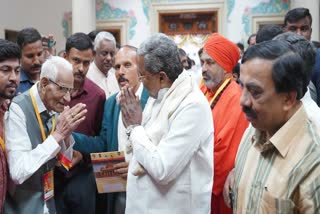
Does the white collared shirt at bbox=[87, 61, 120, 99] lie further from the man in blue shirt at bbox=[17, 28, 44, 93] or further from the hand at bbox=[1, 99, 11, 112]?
the hand at bbox=[1, 99, 11, 112]

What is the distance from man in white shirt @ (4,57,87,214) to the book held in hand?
18 cm

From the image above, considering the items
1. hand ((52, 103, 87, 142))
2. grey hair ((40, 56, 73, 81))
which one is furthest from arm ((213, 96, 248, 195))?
grey hair ((40, 56, 73, 81))

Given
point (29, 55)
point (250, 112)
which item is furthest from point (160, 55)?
point (29, 55)

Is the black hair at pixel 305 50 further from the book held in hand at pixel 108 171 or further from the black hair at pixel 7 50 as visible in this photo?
the black hair at pixel 7 50

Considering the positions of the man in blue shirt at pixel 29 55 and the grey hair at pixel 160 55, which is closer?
the grey hair at pixel 160 55

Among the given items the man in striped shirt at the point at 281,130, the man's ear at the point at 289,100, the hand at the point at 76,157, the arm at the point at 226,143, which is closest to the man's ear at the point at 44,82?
the hand at the point at 76,157

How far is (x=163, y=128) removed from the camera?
1.82 metres

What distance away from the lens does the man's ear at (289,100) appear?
122 cm

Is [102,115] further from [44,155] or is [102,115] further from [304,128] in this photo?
[304,128]

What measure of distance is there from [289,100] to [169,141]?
25.1 inches

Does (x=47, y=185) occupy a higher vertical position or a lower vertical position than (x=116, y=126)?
lower

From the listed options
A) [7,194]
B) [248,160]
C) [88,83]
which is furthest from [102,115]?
[248,160]

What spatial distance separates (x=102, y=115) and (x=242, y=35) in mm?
6052

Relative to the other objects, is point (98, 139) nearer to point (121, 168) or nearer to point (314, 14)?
point (121, 168)
